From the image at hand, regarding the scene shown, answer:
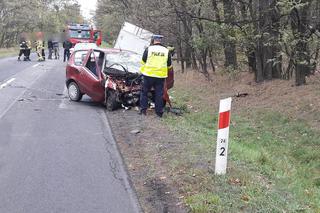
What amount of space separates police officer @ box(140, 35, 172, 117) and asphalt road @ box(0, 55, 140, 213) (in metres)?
1.31

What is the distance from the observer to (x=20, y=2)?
2395 inches

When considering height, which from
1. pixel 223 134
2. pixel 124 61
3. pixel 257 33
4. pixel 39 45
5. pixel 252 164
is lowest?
pixel 252 164

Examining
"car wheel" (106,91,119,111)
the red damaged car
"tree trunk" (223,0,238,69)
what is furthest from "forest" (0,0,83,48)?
"car wheel" (106,91,119,111)

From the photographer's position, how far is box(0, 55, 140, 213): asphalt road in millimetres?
6145

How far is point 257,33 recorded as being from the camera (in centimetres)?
1627

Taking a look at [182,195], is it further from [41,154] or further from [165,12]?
[165,12]

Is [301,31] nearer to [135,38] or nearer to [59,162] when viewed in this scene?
[59,162]

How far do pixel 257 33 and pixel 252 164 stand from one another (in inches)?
343

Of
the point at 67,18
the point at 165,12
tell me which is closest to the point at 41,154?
the point at 165,12

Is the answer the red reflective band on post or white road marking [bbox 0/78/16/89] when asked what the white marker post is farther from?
white road marking [bbox 0/78/16/89]

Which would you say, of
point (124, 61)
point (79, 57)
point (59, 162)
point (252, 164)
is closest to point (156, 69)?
point (124, 61)

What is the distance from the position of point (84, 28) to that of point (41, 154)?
41.3 metres

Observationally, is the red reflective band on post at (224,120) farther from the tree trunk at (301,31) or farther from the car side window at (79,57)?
the car side window at (79,57)

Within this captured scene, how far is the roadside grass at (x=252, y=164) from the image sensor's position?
609 cm
